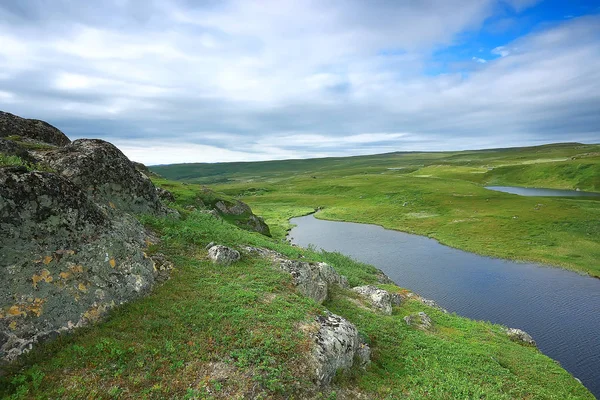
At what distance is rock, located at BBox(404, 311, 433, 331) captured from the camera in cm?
2775

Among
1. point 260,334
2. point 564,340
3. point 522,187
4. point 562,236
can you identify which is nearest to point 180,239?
point 260,334

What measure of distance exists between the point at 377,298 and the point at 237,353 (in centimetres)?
1734

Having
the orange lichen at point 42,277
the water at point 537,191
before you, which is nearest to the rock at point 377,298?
the orange lichen at point 42,277

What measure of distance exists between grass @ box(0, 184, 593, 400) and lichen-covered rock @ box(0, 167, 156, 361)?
90 cm

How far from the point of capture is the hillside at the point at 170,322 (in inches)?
548

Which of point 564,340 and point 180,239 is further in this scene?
point 564,340

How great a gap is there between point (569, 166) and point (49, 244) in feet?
691

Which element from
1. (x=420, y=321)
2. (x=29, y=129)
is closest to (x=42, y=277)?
(x=420, y=321)

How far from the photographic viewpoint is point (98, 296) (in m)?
16.6

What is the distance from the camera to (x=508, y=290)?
48.3 m

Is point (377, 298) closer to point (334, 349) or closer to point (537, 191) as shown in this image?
point (334, 349)

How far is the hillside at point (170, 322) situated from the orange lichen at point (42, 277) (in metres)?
0.05

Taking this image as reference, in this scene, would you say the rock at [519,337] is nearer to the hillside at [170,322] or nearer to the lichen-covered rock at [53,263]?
the hillside at [170,322]

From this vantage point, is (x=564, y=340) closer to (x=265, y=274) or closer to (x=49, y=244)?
(x=265, y=274)
